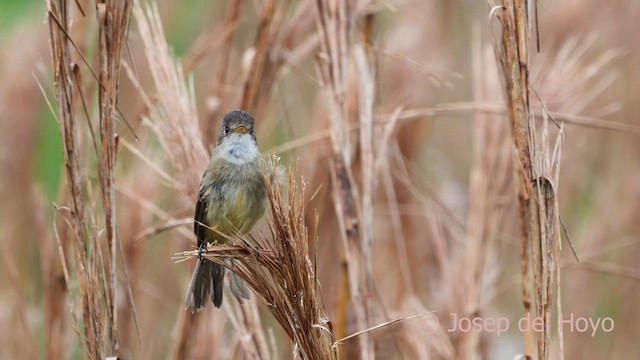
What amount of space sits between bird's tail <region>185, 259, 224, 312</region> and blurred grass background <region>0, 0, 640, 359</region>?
1.51 ft

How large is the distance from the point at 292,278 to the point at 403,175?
63.3 inches

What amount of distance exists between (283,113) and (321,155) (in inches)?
8.7

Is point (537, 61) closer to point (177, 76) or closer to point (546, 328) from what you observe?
point (177, 76)

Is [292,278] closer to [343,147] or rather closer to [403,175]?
[343,147]

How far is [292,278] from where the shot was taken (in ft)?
5.53

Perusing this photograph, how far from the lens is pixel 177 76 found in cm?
250

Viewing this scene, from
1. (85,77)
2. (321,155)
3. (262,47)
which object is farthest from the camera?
(321,155)

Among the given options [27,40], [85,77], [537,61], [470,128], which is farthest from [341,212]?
[470,128]

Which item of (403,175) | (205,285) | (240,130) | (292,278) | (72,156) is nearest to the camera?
(292,278)

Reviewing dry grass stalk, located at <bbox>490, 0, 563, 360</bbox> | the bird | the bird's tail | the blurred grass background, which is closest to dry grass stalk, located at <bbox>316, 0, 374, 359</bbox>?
the bird

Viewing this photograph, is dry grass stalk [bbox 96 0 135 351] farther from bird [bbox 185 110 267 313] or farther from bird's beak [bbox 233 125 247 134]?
bird's beak [bbox 233 125 247 134]

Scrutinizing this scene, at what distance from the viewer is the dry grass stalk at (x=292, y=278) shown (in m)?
1.65

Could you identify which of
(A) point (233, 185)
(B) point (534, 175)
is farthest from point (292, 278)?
(A) point (233, 185)

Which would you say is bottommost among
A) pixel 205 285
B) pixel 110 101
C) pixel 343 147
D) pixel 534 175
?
pixel 205 285
